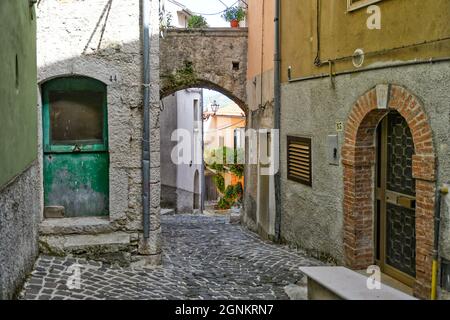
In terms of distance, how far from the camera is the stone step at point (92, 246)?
6.89m

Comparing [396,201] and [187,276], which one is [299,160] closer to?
[396,201]

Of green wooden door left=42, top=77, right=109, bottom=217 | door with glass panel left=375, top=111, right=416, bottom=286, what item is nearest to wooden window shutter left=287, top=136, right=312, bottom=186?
door with glass panel left=375, top=111, right=416, bottom=286

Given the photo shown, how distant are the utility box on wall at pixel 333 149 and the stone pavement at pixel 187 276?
158 centimetres

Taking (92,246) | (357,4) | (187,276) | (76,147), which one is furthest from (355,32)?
(92,246)

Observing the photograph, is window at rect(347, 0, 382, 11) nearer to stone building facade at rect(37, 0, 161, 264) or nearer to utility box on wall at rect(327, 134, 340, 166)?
utility box on wall at rect(327, 134, 340, 166)

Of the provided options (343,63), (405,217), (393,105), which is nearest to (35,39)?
(343,63)

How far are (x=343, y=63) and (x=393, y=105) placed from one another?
4.60 feet

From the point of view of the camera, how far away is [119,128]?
23.5 ft

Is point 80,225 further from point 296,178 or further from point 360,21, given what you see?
point 360,21

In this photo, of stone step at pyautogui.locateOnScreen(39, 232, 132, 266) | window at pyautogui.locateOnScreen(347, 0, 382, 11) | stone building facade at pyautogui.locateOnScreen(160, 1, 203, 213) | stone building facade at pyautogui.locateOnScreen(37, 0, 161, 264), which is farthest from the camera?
stone building facade at pyautogui.locateOnScreen(160, 1, 203, 213)

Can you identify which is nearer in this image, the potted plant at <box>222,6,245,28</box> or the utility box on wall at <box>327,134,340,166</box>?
the utility box on wall at <box>327,134,340,166</box>

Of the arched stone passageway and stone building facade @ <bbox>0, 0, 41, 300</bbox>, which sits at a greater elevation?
the arched stone passageway

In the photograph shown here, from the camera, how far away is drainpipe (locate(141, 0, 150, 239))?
7.02 metres

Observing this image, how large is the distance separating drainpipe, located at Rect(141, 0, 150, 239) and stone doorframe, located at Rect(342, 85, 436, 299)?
2701mm
